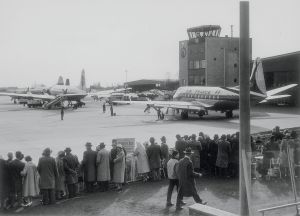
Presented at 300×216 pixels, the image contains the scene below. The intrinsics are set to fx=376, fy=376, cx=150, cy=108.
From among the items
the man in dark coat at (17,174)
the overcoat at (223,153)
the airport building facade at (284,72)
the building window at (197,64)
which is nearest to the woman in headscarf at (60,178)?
the man in dark coat at (17,174)

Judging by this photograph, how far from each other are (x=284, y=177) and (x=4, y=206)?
9411 mm

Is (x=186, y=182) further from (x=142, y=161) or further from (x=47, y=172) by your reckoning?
(x=47, y=172)

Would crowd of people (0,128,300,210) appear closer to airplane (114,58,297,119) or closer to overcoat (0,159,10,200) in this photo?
overcoat (0,159,10,200)

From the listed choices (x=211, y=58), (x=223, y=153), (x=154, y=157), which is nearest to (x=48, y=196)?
(x=154, y=157)

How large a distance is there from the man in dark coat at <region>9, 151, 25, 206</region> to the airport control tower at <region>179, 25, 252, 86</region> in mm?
51621

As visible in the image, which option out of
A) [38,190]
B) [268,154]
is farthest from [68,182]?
[268,154]

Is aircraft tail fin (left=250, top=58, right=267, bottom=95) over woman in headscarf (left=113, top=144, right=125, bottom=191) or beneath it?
over

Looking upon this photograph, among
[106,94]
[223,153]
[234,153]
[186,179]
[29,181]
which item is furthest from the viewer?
[106,94]

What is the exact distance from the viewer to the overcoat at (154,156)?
13.5m

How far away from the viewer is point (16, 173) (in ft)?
36.3

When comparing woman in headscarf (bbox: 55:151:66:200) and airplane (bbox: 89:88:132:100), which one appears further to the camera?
airplane (bbox: 89:88:132:100)

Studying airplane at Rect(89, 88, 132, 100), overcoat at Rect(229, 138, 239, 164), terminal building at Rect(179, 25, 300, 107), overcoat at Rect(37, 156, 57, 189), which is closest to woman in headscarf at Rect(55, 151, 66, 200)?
overcoat at Rect(37, 156, 57, 189)

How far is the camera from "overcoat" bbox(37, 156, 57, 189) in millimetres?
11133

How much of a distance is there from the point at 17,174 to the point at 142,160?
14.4ft
